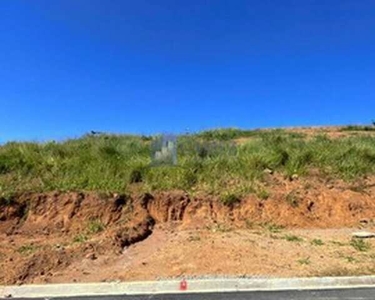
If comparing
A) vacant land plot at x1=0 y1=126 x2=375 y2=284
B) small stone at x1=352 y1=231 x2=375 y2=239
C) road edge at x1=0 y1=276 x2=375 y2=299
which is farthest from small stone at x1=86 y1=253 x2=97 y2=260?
small stone at x1=352 y1=231 x2=375 y2=239

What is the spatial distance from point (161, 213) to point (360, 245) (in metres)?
4.17

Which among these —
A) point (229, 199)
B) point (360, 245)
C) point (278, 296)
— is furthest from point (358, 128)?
point (278, 296)

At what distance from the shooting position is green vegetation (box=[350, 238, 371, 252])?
886 centimetres

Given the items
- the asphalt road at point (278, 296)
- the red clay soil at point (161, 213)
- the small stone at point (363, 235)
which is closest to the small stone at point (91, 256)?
the red clay soil at point (161, 213)

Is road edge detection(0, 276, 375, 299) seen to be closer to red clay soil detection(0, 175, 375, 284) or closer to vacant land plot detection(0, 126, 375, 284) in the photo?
vacant land plot detection(0, 126, 375, 284)

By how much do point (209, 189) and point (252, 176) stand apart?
130cm

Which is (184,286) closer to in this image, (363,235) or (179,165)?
(363,235)

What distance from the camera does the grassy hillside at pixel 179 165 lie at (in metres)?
12.3

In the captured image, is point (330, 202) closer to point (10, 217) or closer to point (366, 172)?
point (366, 172)

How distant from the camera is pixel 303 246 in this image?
902 centimetres

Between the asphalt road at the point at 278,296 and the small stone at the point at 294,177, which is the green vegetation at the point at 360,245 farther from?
the small stone at the point at 294,177

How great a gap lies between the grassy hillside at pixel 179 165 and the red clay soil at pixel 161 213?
483 millimetres

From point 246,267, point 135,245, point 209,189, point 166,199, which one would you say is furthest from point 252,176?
point 246,267

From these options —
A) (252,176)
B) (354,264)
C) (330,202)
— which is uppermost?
(252,176)
